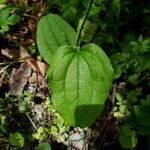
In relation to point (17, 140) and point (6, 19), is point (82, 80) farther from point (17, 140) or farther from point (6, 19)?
point (6, 19)

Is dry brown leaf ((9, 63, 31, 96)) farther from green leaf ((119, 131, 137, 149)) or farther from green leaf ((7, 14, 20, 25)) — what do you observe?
green leaf ((119, 131, 137, 149))

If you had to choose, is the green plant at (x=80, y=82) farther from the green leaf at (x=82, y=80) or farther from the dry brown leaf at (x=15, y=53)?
the dry brown leaf at (x=15, y=53)

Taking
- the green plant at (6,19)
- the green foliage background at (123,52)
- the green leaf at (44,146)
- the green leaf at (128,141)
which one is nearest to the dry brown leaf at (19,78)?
the green foliage background at (123,52)

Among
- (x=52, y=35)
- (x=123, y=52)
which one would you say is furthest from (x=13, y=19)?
(x=123, y=52)

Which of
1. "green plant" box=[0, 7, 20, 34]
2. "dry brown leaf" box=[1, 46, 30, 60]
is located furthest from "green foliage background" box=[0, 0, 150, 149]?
"dry brown leaf" box=[1, 46, 30, 60]

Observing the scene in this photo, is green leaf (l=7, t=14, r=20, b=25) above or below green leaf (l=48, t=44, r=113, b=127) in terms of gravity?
above

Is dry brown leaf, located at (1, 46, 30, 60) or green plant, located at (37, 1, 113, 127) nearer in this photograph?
green plant, located at (37, 1, 113, 127)
